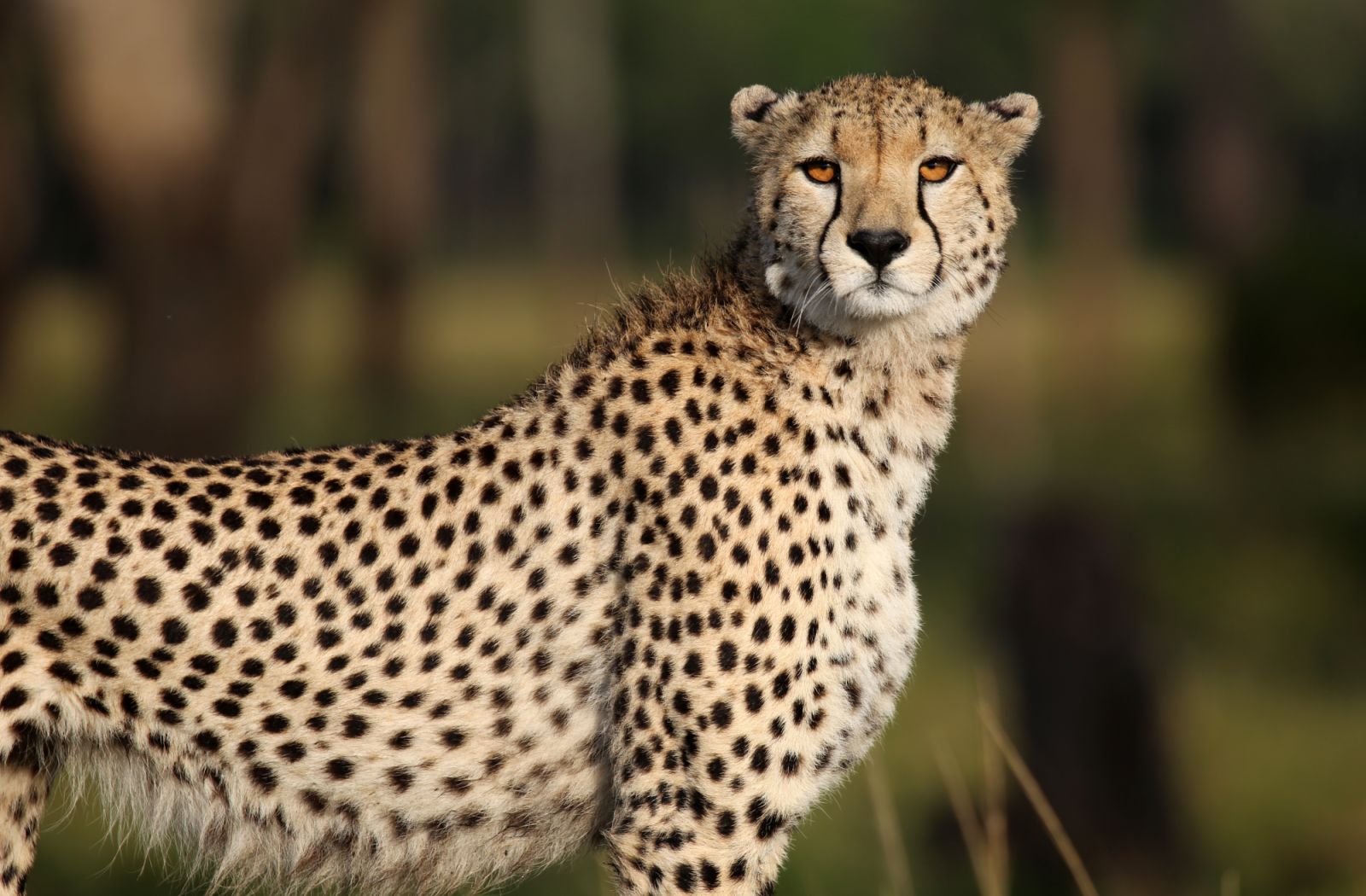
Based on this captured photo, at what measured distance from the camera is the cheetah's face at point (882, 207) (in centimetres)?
351

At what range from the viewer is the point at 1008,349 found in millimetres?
28016

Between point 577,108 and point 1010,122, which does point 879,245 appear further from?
point 577,108

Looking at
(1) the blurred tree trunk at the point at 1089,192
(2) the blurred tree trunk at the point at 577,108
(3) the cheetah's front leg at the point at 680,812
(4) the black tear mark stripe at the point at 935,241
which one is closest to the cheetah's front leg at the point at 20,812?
(3) the cheetah's front leg at the point at 680,812

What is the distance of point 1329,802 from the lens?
946 centimetres

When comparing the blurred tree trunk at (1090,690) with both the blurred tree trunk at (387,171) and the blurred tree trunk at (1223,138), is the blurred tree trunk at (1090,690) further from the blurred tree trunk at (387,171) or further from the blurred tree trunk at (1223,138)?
the blurred tree trunk at (1223,138)

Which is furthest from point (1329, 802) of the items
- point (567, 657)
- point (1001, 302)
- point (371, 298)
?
point (1001, 302)

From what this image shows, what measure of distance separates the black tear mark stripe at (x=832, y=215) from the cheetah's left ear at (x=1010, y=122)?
39 centimetres

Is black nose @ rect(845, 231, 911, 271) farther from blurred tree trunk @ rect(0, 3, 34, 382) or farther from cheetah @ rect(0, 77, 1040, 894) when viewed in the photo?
blurred tree trunk @ rect(0, 3, 34, 382)

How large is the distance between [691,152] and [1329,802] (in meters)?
A: 39.2

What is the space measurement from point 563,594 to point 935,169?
117 centimetres

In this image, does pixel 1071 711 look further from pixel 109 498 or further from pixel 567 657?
pixel 109 498

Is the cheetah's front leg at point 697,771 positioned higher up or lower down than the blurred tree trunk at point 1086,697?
higher up

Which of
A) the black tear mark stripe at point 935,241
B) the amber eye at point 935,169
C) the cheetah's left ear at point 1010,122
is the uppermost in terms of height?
the cheetah's left ear at point 1010,122

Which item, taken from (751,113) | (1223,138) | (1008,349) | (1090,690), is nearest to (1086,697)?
(1090,690)
